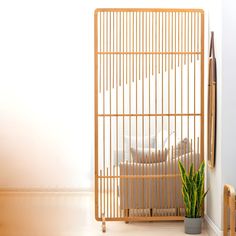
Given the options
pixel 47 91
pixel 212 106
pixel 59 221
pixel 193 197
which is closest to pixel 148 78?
pixel 212 106

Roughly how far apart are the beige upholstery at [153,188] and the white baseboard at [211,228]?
1.26ft

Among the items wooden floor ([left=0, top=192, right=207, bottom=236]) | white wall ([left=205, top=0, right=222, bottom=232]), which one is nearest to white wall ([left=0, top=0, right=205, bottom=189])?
wooden floor ([left=0, top=192, right=207, bottom=236])

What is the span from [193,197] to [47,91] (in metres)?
3.63

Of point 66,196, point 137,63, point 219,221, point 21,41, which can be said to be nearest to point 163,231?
point 219,221

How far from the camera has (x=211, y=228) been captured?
5.61m

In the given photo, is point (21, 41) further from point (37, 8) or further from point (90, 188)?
point (90, 188)

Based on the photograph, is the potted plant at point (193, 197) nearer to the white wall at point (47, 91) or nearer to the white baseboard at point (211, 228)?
the white baseboard at point (211, 228)

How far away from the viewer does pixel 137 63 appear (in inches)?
243

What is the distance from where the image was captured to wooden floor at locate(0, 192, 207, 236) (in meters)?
5.86

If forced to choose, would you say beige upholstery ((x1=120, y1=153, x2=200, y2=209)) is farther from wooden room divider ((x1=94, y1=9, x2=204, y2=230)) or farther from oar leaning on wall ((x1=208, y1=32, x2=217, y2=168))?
oar leaning on wall ((x1=208, y1=32, x2=217, y2=168))

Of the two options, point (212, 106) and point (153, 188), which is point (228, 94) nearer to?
point (212, 106)

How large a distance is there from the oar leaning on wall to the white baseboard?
52cm

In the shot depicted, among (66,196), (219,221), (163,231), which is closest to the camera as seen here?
(219,221)

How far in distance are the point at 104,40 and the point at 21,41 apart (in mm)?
2859
